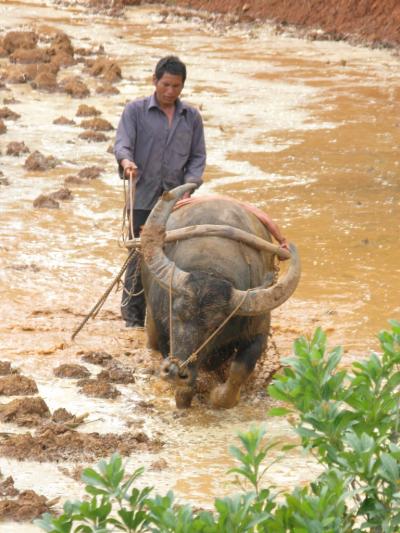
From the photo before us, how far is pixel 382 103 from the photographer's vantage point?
1655cm

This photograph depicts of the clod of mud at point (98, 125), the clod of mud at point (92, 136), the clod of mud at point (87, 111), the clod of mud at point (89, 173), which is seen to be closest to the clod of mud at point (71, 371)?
the clod of mud at point (89, 173)

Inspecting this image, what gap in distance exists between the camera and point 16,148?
13.1m

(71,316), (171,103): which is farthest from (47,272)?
(171,103)

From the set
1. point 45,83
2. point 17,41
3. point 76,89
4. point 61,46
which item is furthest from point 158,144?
point 17,41

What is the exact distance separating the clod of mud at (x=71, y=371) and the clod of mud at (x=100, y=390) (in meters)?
0.21

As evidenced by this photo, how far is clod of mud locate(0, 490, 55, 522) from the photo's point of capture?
4.97m

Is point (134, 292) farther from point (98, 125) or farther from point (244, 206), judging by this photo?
point (98, 125)

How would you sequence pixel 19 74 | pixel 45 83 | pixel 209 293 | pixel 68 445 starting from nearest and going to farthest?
pixel 68 445, pixel 209 293, pixel 45 83, pixel 19 74

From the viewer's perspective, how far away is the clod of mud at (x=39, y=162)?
12.5 metres

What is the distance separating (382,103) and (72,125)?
4593mm

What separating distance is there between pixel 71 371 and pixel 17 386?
0.47 meters

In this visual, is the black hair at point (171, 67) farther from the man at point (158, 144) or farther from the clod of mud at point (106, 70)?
the clod of mud at point (106, 70)

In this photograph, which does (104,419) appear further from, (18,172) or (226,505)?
(18,172)

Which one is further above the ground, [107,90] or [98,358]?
[98,358]
